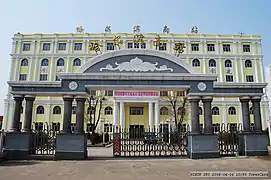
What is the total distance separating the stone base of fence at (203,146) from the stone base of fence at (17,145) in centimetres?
723

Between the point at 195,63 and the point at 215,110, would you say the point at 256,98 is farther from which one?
the point at 195,63

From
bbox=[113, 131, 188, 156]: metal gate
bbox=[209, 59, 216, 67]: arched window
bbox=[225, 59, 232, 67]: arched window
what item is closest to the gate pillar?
bbox=[113, 131, 188, 156]: metal gate

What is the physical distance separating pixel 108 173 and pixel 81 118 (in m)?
3.99

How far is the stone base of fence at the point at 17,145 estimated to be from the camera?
10.3 m

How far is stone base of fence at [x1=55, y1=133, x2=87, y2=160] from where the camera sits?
1005cm

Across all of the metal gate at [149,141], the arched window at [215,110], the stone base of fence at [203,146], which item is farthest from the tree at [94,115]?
the arched window at [215,110]

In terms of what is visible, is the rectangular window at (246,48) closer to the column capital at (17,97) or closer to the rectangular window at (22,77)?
the column capital at (17,97)

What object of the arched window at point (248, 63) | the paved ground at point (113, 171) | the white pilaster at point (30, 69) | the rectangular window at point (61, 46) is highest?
the rectangular window at point (61, 46)

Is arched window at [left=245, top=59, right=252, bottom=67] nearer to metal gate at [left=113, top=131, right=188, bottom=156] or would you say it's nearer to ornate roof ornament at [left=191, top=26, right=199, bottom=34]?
ornate roof ornament at [left=191, top=26, right=199, bottom=34]

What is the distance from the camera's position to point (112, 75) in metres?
10.7

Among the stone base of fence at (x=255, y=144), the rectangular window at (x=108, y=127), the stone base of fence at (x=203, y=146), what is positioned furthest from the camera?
the rectangular window at (x=108, y=127)

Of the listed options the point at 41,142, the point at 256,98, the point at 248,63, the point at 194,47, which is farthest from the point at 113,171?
the point at 248,63

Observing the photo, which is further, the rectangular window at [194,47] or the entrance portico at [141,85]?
the rectangular window at [194,47]

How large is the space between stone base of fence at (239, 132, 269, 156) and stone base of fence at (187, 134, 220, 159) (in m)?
1.51
